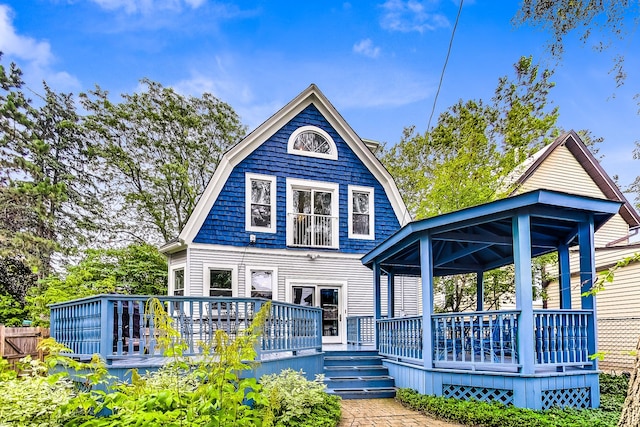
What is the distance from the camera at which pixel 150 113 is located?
17953 millimetres

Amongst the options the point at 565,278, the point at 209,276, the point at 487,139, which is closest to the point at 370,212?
the point at 209,276

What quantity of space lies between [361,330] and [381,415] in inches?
213

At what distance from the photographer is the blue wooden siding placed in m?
11.4

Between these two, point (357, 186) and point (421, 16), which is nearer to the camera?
point (421, 16)

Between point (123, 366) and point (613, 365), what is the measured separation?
13953 mm

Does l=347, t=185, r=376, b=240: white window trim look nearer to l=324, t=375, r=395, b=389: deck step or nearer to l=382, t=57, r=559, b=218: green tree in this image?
l=382, t=57, r=559, b=218: green tree

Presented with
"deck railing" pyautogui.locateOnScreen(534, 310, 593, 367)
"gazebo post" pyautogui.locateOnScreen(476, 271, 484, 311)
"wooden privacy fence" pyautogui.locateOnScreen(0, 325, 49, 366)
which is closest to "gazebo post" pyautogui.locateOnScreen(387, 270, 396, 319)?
"gazebo post" pyautogui.locateOnScreen(476, 271, 484, 311)

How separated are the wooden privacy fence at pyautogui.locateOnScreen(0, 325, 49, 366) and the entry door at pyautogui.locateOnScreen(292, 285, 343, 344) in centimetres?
596

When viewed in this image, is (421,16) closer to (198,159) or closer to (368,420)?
(368,420)

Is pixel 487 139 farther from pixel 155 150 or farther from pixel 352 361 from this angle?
pixel 155 150

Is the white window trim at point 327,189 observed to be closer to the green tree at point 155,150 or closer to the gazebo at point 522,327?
the gazebo at point 522,327

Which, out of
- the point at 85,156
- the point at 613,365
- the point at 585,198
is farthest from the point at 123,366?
the point at 85,156

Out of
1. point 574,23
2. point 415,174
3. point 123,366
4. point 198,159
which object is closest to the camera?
point 574,23

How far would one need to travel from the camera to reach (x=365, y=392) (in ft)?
26.1
